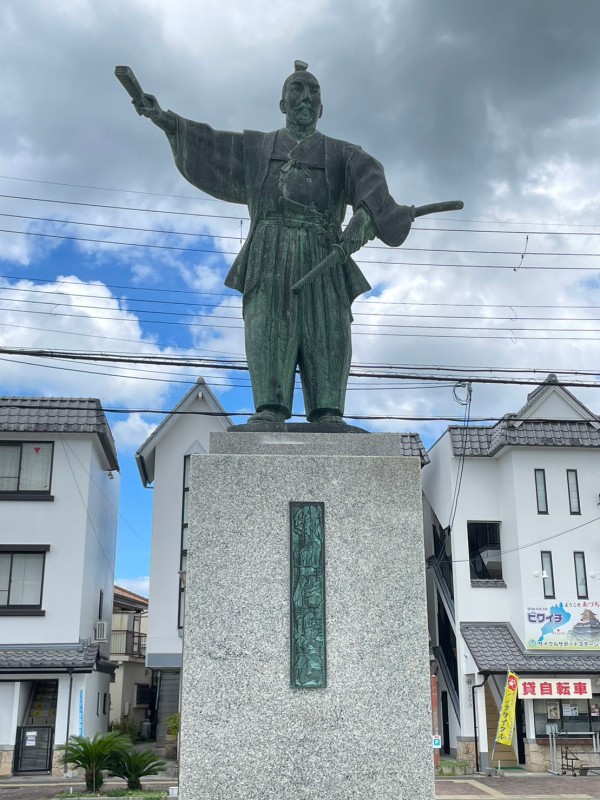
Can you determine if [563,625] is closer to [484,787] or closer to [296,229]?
[484,787]

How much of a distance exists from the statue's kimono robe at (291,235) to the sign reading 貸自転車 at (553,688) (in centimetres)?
1837

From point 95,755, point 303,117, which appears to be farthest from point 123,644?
point 303,117

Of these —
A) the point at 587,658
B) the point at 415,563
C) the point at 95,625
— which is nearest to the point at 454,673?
the point at 587,658

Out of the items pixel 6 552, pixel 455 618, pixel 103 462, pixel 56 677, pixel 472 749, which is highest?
pixel 103 462

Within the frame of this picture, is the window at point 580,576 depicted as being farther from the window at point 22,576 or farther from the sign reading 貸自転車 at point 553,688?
the window at point 22,576

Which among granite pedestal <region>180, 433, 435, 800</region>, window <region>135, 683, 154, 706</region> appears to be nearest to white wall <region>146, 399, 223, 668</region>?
window <region>135, 683, 154, 706</region>

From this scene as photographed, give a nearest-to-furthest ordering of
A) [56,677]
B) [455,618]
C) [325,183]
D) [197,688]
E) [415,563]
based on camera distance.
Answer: [197,688] → [415,563] → [325,183] → [56,677] → [455,618]

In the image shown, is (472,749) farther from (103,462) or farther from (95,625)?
(103,462)

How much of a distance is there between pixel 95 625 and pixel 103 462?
504 centimetres

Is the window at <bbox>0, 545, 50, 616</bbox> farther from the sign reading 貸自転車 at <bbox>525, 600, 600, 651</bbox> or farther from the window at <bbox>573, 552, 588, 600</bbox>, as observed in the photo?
the window at <bbox>573, 552, 588, 600</bbox>

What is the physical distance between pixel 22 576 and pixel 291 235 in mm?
19250

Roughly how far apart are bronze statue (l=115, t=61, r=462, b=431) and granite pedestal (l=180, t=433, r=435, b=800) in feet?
1.78

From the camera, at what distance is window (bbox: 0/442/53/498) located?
2300 cm

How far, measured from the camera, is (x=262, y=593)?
4.58 m
